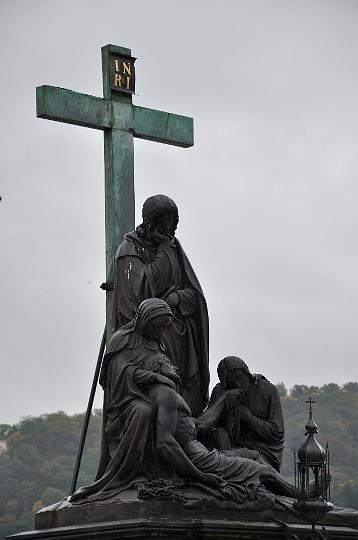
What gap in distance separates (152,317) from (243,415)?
1619mm

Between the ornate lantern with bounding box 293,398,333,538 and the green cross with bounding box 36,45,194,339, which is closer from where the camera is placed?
the ornate lantern with bounding box 293,398,333,538

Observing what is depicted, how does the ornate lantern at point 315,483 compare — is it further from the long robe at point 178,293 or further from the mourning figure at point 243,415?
the long robe at point 178,293

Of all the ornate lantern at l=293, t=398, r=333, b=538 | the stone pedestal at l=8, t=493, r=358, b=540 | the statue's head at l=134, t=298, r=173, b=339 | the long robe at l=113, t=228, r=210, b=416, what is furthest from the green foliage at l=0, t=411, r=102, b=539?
the ornate lantern at l=293, t=398, r=333, b=538

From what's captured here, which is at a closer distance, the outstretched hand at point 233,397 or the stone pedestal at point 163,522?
the stone pedestal at point 163,522

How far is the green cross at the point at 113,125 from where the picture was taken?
2216cm

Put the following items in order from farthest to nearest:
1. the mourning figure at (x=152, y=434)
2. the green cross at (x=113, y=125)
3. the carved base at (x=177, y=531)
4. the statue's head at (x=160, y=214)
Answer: the green cross at (x=113, y=125), the statue's head at (x=160, y=214), the mourning figure at (x=152, y=434), the carved base at (x=177, y=531)

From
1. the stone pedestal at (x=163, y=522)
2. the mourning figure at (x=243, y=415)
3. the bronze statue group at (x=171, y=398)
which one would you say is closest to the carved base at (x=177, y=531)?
the stone pedestal at (x=163, y=522)

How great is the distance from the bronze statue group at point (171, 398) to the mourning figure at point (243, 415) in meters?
0.01

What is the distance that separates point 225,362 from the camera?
20.9 metres

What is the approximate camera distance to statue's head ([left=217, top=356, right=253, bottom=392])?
2083 cm

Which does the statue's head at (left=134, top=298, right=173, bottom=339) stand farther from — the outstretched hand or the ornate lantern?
the ornate lantern

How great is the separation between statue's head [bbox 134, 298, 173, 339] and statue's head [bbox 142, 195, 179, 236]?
4.12 feet

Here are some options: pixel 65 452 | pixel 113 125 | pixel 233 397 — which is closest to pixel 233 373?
pixel 233 397

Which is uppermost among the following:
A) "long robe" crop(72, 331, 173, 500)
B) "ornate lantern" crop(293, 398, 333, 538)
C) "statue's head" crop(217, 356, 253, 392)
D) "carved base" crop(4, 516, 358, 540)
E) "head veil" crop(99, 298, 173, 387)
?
"head veil" crop(99, 298, 173, 387)
